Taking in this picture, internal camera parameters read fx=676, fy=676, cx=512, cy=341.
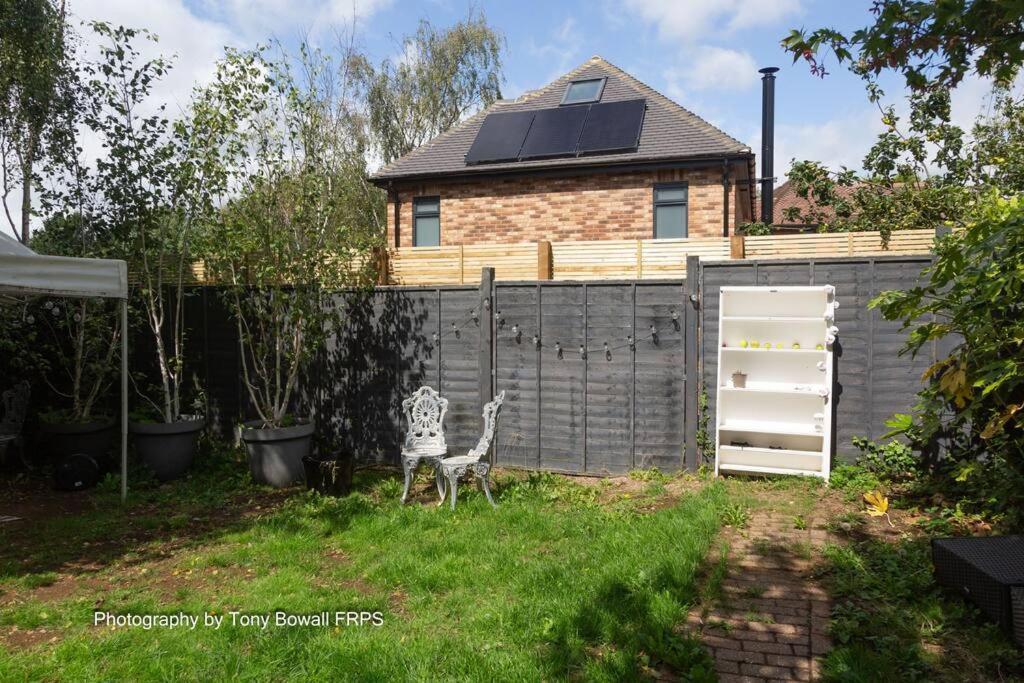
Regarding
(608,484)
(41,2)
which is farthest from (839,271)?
(41,2)

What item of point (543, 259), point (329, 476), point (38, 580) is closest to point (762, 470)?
point (329, 476)

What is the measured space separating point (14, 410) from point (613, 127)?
466 inches

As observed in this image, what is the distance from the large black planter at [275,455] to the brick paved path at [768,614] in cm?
447

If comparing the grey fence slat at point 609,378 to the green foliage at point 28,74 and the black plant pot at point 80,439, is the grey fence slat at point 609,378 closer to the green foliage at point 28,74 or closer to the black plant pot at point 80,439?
the black plant pot at point 80,439

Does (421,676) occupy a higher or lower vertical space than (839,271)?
lower

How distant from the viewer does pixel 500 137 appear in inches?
614

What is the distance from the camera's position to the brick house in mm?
13688

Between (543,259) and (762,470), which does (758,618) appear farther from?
(543,259)

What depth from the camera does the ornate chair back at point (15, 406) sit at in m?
7.61

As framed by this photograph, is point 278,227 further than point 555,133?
No

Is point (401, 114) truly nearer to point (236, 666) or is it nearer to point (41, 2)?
point (41, 2)

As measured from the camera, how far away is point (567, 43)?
18625 mm

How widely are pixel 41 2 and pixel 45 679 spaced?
11102mm

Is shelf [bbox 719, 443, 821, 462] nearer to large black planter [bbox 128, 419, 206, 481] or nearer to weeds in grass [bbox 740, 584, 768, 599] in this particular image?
weeds in grass [bbox 740, 584, 768, 599]
